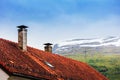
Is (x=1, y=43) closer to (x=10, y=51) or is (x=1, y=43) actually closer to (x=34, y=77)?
(x=10, y=51)

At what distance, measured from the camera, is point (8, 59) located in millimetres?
28672

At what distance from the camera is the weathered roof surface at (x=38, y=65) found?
28.3 metres

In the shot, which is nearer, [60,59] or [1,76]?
[1,76]

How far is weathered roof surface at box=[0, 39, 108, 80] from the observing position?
28305mm

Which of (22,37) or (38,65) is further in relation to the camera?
(22,37)

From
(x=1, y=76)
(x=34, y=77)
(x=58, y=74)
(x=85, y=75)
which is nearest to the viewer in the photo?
(x=1, y=76)

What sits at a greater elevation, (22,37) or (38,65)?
(22,37)

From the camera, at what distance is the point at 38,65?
3256 cm

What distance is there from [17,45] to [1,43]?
8.90 ft

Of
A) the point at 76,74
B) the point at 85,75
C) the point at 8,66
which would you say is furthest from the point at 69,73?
the point at 8,66

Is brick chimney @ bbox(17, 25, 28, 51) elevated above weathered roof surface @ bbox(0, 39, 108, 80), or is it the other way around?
brick chimney @ bbox(17, 25, 28, 51)

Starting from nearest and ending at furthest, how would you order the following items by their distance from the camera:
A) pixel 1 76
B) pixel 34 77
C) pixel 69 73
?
pixel 1 76, pixel 34 77, pixel 69 73

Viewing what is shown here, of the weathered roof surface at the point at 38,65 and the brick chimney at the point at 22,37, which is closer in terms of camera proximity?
the weathered roof surface at the point at 38,65

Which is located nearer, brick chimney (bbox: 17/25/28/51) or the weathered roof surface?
the weathered roof surface
